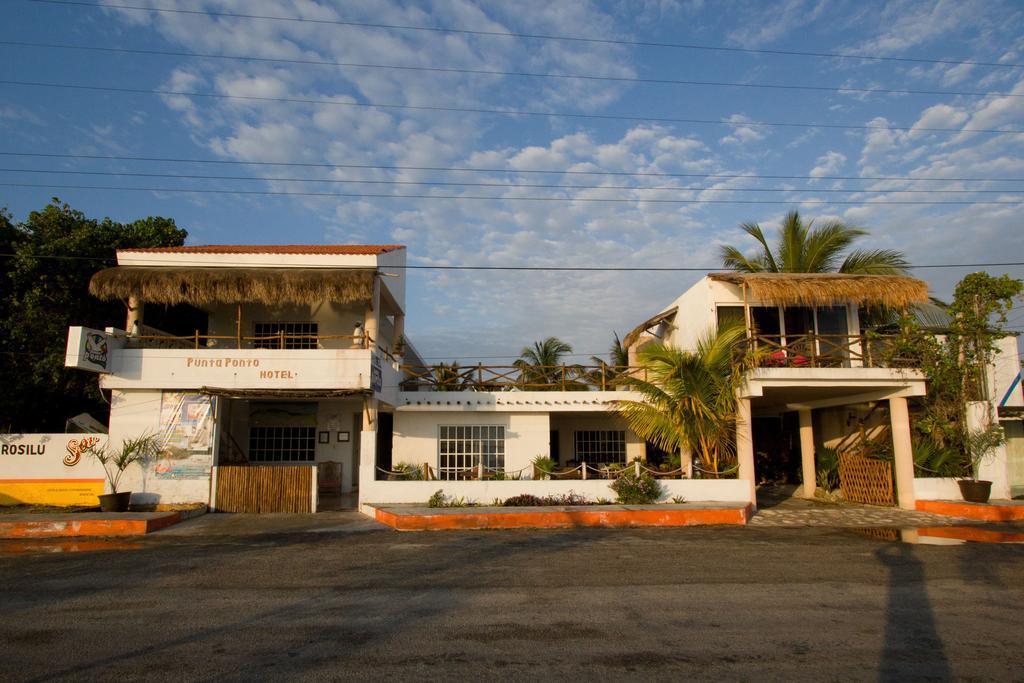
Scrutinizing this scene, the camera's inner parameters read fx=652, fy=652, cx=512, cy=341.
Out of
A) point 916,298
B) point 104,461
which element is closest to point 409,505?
point 104,461

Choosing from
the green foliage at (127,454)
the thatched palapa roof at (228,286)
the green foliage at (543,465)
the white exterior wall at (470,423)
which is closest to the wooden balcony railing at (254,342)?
the thatched palapa roof at (228,286)

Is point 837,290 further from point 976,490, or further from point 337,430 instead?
point 337,430

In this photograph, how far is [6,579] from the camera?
8.51 m

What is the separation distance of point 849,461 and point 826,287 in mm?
4919

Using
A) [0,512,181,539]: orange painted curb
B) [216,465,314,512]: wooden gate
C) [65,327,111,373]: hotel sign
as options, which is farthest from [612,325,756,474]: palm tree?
[65,327,111,373]: hotel sign

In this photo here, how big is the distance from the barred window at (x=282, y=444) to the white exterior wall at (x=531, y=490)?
413cm

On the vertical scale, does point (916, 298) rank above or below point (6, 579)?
above

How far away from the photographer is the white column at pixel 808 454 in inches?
722

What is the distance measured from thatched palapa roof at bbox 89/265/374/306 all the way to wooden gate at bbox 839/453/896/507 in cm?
1304

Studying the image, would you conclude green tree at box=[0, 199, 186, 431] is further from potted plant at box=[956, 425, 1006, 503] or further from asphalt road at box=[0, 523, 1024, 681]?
potted plant at box=[956, 425, 1006, 503]

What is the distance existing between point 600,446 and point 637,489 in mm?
5199

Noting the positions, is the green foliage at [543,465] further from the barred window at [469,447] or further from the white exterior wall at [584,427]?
the white exterior wall at [584,427]

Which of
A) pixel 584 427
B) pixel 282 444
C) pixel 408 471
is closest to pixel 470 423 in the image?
pixel 408 471

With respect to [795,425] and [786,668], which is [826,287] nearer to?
[795,425]
